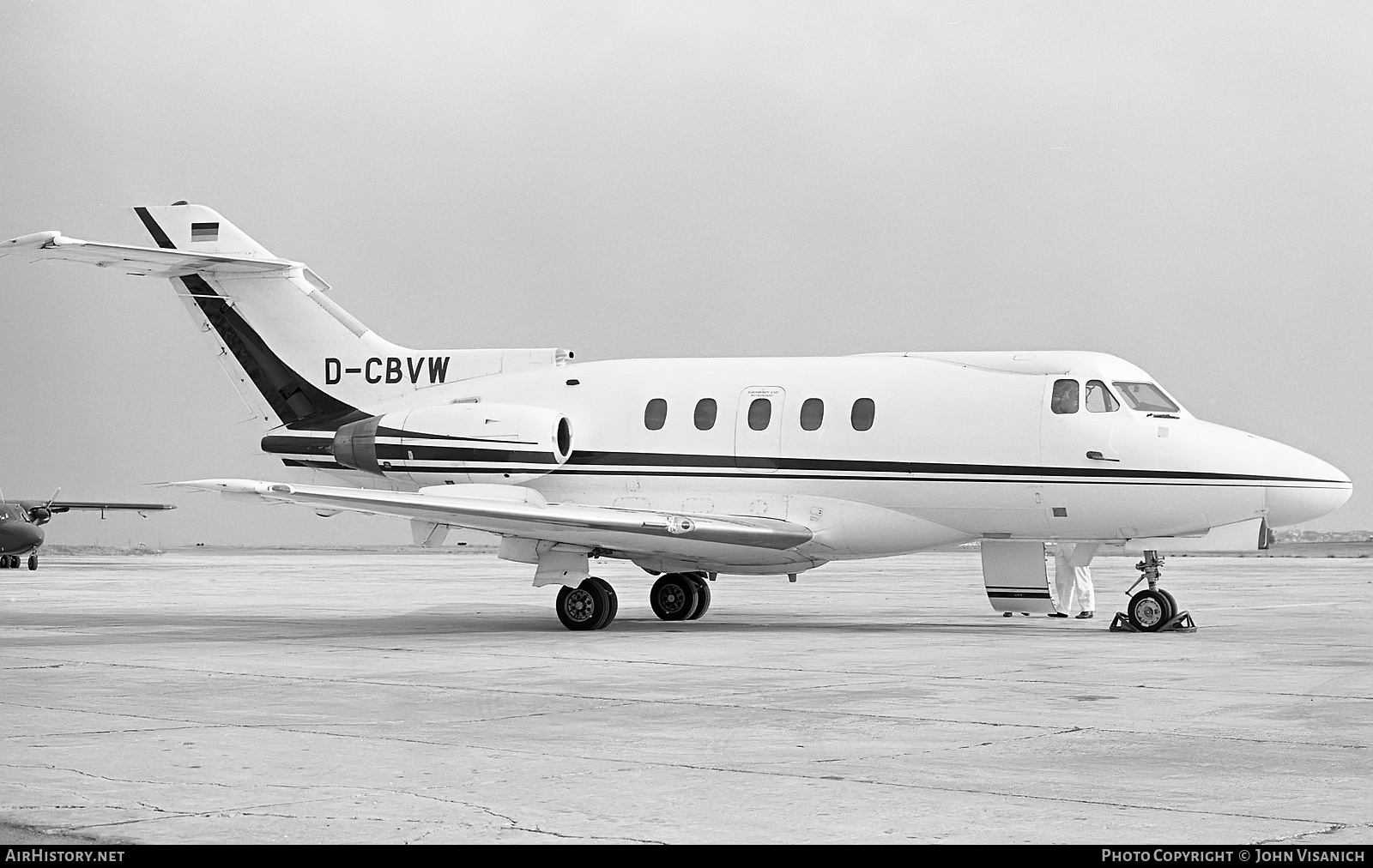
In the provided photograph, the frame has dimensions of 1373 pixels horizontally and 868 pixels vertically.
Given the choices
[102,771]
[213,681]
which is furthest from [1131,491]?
[102,771]

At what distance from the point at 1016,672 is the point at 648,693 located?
10.2 feet

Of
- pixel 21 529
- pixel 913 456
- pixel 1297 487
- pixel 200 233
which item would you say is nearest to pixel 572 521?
pixel 913 456

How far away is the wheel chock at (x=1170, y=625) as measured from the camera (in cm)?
1697

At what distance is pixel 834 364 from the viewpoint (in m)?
18.7

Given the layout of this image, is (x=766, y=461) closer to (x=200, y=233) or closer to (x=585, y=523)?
(x=585, y=523)

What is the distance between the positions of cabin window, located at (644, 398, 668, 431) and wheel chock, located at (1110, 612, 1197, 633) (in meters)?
5.54

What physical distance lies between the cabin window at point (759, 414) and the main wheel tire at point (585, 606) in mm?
2505

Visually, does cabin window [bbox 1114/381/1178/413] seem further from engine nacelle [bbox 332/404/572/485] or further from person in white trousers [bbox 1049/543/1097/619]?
engine nacelle [bbox 332/404/572/485]

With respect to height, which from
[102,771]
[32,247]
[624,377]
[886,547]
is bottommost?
[102,771]

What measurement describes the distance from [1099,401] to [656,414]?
506 cm

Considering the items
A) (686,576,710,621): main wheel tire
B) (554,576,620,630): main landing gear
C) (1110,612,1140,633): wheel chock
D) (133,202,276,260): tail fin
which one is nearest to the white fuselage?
(1110,612,1140,633): wheel chock

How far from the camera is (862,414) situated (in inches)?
705

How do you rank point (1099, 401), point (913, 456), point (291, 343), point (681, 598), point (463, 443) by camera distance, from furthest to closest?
point (291, 343) < point (681, 598) < point (463, 443) < point (913, 456) < point (1099, 401)
